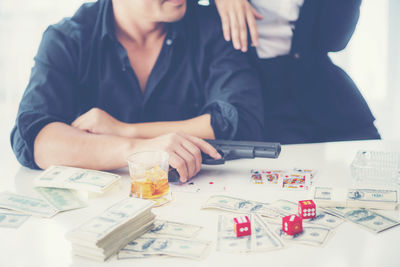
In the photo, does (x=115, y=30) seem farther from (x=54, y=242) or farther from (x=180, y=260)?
(x=180, y=260)

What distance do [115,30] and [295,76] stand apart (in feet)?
2.40

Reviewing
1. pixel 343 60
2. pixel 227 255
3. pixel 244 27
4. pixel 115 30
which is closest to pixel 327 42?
pixel 244 27

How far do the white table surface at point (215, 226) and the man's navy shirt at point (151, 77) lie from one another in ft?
0.65

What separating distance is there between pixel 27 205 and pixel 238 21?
969 mm

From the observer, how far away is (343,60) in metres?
3.33

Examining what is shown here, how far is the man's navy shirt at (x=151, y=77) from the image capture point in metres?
1.46

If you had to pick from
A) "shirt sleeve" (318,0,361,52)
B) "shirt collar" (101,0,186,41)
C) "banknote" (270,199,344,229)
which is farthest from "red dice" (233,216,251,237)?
"shirt sleeve" (318,0,361,52)

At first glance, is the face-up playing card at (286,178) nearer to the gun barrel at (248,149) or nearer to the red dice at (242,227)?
the gun barrel at (248,149)

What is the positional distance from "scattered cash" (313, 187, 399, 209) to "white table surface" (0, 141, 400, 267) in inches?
1.1

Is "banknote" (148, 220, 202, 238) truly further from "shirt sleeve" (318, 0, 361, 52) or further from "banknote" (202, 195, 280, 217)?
"shirt sleeve" (318, 0, 361, 52)

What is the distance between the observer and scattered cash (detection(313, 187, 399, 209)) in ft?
3.26

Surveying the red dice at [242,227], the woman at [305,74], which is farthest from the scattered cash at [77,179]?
the woman at [305,74]

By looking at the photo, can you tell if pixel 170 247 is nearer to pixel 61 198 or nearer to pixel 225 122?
pixel 61 198

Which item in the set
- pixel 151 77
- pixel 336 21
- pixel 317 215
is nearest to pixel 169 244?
pixel 317 215
